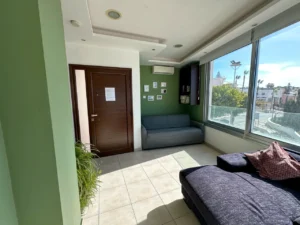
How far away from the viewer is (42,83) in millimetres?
663

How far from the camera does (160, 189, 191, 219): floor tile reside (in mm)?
1601

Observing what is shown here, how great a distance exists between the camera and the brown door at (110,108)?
286cm

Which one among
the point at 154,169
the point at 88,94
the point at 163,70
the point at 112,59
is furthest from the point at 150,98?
the point at 154,169

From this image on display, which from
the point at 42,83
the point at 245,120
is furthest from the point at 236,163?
→ the point at 42,83

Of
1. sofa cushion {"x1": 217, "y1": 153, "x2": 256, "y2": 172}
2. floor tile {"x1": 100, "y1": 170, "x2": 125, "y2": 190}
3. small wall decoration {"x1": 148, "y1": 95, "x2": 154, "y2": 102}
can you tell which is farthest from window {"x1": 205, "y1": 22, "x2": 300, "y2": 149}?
floor tile {"x1": 100, "y1": 170, "x2": 125, "y2": 190}

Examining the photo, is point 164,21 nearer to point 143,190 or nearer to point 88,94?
point 88,94

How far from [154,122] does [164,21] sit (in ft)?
8.37

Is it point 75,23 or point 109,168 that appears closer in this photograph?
point 75,23

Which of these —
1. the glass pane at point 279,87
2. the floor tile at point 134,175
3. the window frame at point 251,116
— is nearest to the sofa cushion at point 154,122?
the floor tile at point 134,175

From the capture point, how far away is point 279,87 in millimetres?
2068

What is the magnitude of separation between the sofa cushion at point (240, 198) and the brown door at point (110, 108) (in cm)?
196

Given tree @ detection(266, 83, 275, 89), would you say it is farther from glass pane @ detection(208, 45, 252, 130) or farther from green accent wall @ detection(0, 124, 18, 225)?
green accent wall @ detection(0, 124, 18, 225)

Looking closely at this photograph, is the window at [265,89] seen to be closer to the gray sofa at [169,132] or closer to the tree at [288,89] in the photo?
the tree at [288,89]

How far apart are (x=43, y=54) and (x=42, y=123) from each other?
0.34 metres
